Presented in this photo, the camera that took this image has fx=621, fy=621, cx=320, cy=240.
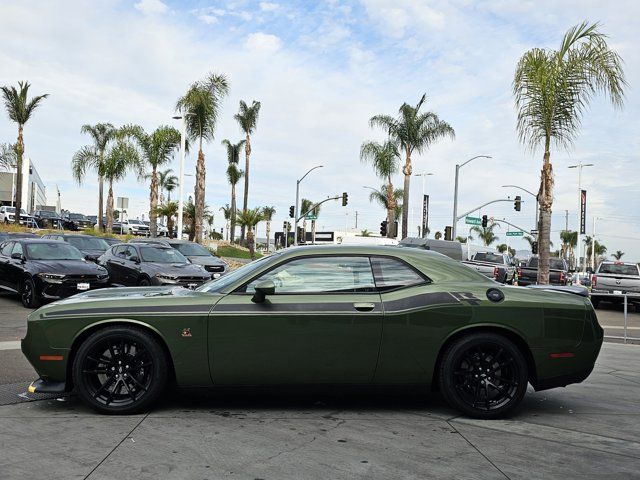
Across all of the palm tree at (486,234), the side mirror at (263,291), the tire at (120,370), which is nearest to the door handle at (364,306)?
the side mirror at (263,291)

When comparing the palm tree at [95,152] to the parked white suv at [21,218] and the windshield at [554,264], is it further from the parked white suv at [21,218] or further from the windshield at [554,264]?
the windshield at [554,264]

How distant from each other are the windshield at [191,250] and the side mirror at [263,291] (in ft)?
48.5

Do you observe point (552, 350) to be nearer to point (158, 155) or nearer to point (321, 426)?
point (321, 426)

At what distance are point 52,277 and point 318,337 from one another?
9.90m

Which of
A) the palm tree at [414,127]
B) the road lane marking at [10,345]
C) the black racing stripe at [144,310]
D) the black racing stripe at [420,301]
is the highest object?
the palm tree at [414,127]

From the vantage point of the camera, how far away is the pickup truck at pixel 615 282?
19875 mm

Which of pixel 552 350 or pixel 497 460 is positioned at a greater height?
pixel 552 350

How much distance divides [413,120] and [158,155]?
17.3 meters

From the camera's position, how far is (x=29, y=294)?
13359 millimetres

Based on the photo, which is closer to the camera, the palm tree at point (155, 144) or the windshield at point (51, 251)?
the windshield at point (51, 251)

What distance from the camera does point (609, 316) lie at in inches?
710

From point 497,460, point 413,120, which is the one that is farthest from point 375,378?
point 413,120

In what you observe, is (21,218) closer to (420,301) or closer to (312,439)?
(420,301)

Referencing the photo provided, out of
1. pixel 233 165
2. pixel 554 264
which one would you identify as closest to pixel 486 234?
pixel 233 165
